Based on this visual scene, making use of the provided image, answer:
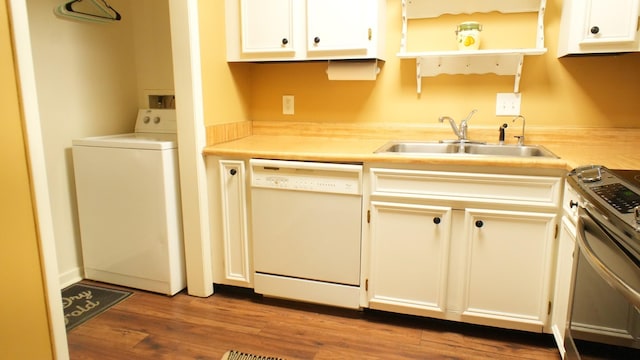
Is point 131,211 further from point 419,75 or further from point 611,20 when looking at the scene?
point 611,20

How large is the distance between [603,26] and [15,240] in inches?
95.8

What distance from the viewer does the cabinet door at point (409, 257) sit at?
1959 mm

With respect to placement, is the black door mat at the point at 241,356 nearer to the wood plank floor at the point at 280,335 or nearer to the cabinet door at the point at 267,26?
the wood plank floor at the point at 280,335

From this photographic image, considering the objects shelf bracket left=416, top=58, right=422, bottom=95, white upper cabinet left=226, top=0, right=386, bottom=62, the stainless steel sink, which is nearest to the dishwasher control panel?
the stainless steel sink

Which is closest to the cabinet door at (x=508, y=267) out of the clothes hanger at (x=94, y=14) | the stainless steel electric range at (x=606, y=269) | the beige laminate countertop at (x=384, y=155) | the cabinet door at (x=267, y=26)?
the beige laminate countertop at (x=384, y=155)

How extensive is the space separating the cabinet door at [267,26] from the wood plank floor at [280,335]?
1.37 metres

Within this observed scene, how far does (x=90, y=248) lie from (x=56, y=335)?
106cm

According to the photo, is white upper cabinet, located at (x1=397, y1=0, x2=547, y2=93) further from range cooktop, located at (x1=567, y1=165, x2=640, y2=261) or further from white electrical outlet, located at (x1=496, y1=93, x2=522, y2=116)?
range cooktop, located at (x1=567, y1=165, x2=640, y2=261)

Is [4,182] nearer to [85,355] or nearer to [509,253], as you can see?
[85,355]

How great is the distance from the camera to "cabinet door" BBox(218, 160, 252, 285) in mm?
2246

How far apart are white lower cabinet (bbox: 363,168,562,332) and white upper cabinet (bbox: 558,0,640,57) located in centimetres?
67

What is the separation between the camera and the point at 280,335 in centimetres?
203

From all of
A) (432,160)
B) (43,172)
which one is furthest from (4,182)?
(432,160)

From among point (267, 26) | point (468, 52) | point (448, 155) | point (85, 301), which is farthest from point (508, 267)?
point (85, 301)
